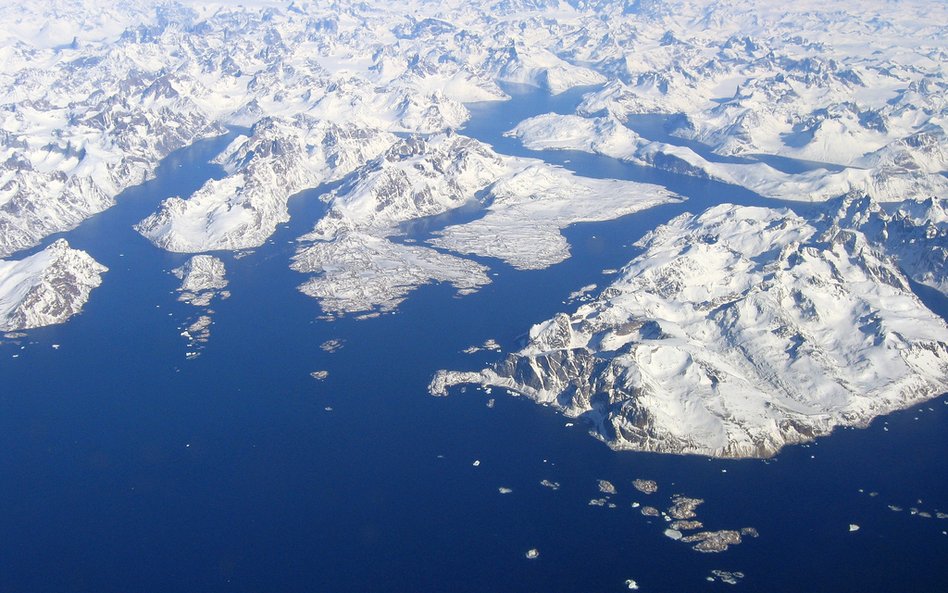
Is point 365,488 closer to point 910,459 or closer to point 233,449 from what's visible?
point 233,449

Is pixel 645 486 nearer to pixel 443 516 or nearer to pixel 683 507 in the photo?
pixel 683 507

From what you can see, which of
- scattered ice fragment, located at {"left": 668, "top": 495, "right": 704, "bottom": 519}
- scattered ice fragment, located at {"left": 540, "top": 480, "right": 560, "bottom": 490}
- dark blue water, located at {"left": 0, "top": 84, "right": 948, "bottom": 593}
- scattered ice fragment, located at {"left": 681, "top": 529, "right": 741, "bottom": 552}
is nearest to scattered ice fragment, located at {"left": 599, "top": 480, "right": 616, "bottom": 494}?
dark blue water, located at {"left": 0, "top": 84, "right": 948, "bottom": 593}

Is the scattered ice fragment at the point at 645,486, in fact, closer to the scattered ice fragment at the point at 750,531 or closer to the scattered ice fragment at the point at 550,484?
the scattered ice fragment at the point at 550,484

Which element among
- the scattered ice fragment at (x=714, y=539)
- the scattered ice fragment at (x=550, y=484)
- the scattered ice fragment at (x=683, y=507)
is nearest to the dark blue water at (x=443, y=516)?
the scattered ice fragment at (x=550, y=484)

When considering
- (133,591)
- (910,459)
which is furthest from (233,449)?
(910,459)

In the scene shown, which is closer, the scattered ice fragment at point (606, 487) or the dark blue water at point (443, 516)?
the dark blue water at point (443, 516)

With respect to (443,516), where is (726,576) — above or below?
above

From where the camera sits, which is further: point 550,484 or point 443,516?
point 550,484

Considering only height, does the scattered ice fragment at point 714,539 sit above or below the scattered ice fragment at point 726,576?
below

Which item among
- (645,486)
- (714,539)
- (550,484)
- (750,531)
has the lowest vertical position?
(550,484)

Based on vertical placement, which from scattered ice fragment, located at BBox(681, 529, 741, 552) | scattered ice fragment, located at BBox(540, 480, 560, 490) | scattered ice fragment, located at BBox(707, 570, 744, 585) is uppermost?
scattered ice fragment, located at BBox(707, 570, 744, 585)

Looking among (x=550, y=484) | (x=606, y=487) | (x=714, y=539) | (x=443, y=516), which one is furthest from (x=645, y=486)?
(x=443, y=516)

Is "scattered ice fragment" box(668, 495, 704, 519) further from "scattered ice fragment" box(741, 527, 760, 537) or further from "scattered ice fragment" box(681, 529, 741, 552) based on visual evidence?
"scattered ice fragment" box(741, 527, 760, 537)
